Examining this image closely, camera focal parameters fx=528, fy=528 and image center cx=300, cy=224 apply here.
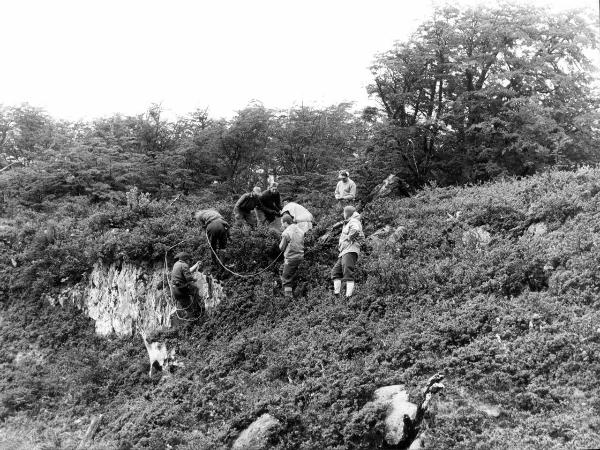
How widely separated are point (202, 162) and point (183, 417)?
1446 centimetres

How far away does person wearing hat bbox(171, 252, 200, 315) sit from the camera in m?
14.0

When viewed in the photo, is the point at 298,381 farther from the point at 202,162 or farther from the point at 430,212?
the point at 202,162

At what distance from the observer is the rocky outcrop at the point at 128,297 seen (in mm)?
14945

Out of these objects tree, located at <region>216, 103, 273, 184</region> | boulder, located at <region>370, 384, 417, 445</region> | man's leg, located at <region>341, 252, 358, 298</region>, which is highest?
tree, located at <region>216, 103, 273, 184</region>

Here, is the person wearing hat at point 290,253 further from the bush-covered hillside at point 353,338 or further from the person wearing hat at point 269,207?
the person wearing hat at point 269,207

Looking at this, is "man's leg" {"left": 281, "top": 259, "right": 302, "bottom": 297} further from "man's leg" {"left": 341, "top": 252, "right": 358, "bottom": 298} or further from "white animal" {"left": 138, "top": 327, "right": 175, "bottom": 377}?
"white animal" {"left": 138, "top": 327, "right": 175, "bottom": 377}

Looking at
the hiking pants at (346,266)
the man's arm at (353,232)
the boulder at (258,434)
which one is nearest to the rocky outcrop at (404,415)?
the boulder at (258,434)

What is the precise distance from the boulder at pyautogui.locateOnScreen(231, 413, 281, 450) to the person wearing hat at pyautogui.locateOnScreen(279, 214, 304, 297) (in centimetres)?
459

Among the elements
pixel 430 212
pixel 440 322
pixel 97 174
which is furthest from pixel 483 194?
pixel 97 174

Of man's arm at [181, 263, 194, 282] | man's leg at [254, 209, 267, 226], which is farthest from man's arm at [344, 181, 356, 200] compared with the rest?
man's arm at [181, 263, 194, 282]

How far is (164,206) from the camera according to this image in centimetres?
1891

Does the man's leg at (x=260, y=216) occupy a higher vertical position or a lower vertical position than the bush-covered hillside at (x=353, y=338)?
higher

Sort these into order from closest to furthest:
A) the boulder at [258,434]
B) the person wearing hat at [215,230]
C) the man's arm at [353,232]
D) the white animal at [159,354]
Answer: the boulder at [258,434] → the man's arm at [353,232] → the white animal at [159,354] → the person wearing hat at [215,230]

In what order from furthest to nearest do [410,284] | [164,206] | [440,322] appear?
Result: [164,206], [410,284], [440,322]
